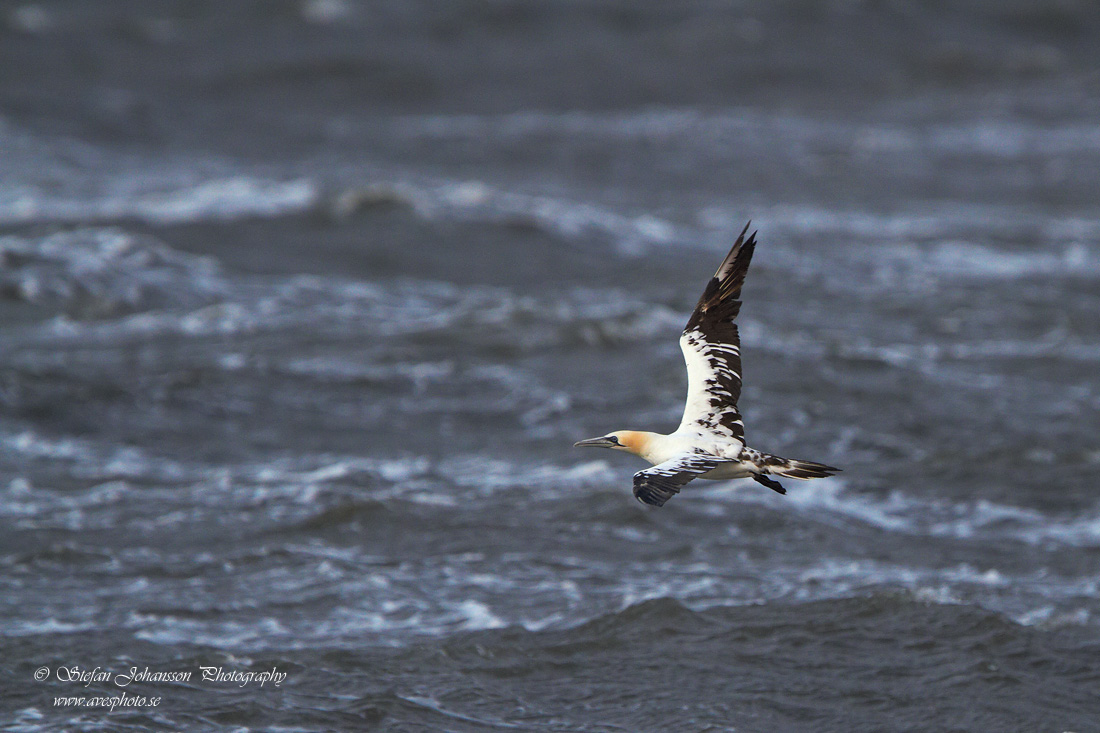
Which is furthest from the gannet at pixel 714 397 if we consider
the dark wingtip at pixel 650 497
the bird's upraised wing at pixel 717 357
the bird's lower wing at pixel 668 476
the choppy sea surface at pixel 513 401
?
the choppy sea surface at pixel 513 401

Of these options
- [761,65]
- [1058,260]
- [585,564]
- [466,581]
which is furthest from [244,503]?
[761,65]

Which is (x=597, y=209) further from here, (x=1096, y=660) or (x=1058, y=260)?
(x=1096, y=660)

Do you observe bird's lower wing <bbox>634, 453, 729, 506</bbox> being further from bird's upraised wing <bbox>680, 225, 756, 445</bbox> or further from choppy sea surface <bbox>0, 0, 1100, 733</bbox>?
choppy sea surface <bbox>0, 0, 1100, 733</bbox>

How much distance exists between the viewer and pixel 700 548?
8984 mm

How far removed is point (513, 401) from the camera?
1157cm

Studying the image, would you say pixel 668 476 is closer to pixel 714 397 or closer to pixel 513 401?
pixel 714 397

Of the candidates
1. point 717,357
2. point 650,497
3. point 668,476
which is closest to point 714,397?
point 717,357

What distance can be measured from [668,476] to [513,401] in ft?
18.5

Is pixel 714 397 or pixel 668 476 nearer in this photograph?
pixel 668 476

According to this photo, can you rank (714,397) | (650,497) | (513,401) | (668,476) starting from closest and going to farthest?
(650,497), (668,476), (714,397), (513,401)

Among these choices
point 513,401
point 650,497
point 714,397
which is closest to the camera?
point 650,497

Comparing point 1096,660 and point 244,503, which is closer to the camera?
point 1096,660

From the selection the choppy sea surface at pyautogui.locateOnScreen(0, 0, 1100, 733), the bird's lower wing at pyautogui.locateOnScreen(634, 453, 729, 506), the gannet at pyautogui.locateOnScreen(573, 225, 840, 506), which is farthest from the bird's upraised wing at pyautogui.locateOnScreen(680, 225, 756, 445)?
the choppy sea surface at pyautogui.locateOnScreen(0, 0, 1100, 733)

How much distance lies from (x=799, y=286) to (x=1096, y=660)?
322 inches
